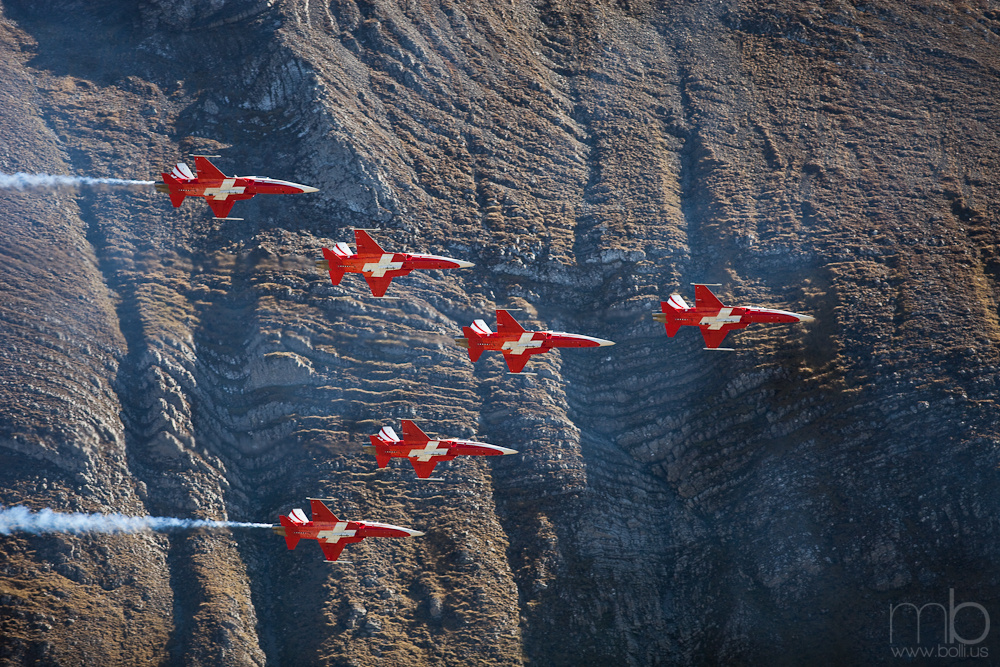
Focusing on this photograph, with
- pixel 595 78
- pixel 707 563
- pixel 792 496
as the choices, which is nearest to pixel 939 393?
pixel 792 496

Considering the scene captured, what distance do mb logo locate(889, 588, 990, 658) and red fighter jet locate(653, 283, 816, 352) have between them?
26.9 m

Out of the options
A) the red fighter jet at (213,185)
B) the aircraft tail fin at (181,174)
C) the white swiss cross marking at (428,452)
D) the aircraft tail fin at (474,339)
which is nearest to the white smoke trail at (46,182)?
the aircraft tail fin at (181,174)

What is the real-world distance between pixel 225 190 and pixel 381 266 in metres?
14.3

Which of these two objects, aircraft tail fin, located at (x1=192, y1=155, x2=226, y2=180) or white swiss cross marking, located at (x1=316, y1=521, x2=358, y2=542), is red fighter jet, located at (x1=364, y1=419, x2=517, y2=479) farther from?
aircraft tail fin, located at (x1=192, y1=155, x2=226, y2=180)


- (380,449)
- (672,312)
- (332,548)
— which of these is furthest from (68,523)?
(672,312)

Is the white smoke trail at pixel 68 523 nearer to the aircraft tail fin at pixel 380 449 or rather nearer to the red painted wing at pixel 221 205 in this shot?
the aircraft tail fin at pixel 380 449

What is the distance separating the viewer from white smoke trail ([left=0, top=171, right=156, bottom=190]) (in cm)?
9994

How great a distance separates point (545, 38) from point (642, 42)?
14.1 metres

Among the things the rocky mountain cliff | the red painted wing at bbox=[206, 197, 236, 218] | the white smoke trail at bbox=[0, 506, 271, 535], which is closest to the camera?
the white smoke trail at bbox=[0, 506, 271, 535]

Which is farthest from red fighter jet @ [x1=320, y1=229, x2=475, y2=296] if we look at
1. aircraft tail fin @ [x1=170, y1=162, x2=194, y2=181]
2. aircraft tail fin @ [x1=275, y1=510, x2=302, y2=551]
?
aircraft tail fin @ [x1=275, y1=510, x2=302, y2=551]

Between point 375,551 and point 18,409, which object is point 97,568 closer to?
point 18,409

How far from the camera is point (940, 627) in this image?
82438mm

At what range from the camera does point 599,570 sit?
89.6m

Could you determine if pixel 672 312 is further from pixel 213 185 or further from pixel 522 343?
pixel 213 185
